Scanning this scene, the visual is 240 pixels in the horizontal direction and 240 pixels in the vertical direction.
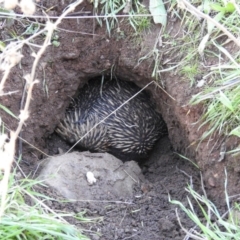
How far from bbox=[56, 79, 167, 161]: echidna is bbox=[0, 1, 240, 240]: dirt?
164mm

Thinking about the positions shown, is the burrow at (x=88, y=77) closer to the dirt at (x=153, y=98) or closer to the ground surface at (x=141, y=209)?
the dirt at (x=153, y=98)

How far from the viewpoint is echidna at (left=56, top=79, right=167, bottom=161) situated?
170 inches

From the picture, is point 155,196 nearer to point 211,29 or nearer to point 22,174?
point 22,174

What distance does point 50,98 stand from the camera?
3812 millimetres

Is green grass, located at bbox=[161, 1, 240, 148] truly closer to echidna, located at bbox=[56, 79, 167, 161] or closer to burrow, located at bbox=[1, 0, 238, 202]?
burrow, located at bbox=[1, 0, 238, 202]

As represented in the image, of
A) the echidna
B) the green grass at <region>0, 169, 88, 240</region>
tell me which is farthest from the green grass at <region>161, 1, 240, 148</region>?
the green grass at <region>0, 169, 88, 240</region>

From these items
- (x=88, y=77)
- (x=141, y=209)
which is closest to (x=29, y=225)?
(x=141, y=209)

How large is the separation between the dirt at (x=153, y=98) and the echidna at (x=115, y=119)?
0.54ft

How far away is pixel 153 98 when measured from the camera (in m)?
4.03

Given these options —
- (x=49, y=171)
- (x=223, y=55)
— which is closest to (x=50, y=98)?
(x=49, y=171)

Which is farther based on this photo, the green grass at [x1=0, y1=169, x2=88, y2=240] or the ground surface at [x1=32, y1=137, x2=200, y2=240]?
the ground surface at [x1=32, y1=137, x2=200, y2=240]

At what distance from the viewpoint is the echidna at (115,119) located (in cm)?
432

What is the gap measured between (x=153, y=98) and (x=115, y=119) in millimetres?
468

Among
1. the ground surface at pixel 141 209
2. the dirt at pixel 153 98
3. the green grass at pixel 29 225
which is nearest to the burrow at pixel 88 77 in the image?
the dirt at pixel 153 98
